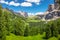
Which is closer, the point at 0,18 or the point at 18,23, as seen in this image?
the point at 0,18

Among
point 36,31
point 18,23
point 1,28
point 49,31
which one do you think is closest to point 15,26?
point 18,23

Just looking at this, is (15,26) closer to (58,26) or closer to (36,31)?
(58,26)

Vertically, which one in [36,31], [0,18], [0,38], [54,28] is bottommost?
[36,31]

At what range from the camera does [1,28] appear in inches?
2037

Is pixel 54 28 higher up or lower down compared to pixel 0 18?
lower down

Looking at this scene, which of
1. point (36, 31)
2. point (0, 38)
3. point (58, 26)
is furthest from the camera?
point (36, 31)

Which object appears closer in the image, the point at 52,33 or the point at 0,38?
the point at 0,38

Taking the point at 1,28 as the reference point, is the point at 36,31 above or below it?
below

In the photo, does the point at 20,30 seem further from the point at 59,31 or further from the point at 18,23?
the point at 59,31

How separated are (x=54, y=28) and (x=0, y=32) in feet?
235

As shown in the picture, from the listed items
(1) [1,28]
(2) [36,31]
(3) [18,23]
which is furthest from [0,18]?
(2) [36,31]

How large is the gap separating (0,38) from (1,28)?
2761mm

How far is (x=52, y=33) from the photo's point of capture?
119688 millimetres

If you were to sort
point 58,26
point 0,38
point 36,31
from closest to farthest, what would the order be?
point 0,38 < point 58,26 < point 36,31
